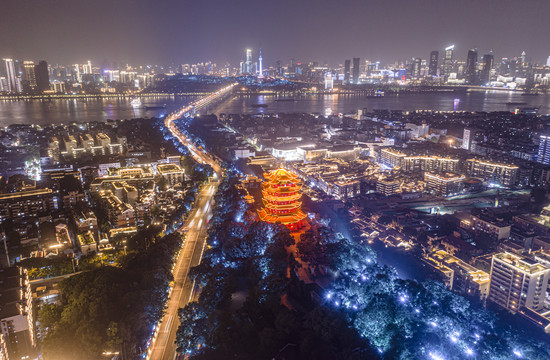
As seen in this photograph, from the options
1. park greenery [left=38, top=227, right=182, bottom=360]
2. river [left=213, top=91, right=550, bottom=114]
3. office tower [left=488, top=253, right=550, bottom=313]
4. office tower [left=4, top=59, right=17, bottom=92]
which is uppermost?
office tower [left=4, top=59, right=17, bottom=92]

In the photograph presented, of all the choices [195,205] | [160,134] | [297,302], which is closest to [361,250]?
[297,302]

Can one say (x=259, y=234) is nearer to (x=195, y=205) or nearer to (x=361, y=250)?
(x=361, y=250)

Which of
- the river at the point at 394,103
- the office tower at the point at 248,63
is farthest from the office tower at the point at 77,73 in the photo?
the office tower at the point at 248,63

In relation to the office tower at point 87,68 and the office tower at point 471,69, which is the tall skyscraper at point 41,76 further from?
the office tower at point 471,69

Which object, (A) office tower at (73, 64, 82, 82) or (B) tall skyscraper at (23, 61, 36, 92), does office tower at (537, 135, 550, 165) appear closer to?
(B) tall skyscraper at (23, 61, 36, 92)

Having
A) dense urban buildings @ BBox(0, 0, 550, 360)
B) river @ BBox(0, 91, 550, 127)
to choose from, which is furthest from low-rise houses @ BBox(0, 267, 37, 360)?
river @ BBox(0, 91, 550, 127)

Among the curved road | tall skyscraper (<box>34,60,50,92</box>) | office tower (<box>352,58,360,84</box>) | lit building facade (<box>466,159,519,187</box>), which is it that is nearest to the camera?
the curved road

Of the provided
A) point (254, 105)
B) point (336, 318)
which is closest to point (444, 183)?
point (336, 318)
